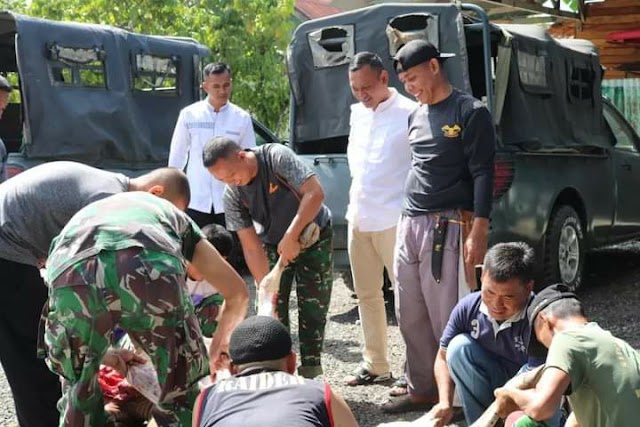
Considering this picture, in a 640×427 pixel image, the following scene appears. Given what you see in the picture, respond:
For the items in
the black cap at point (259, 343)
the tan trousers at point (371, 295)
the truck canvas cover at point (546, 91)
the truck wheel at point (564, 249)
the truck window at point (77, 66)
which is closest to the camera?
the black cap at point (259, 343)

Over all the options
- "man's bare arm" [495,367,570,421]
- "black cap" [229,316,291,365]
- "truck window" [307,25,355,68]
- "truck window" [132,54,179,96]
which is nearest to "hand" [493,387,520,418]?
"man's bare arm" [495,367,570,421]

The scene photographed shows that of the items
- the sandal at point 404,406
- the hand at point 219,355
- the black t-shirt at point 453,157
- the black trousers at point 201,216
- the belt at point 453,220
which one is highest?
the black t-shirt at point 453,157

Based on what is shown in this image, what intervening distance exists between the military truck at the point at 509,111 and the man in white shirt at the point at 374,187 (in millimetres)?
1351

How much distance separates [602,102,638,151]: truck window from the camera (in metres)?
8.77

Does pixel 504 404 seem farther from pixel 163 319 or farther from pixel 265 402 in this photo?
pixel 163 319

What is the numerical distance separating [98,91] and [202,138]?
5.83 feet

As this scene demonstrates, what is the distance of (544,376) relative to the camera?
301 centimetres

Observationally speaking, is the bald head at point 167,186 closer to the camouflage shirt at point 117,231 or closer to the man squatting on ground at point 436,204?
the camouflage shirt at point 117,231

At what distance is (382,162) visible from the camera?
5113mm

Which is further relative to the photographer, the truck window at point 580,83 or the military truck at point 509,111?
the truck window at point 580,83

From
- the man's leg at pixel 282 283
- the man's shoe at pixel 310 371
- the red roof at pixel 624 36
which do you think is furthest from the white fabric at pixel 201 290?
the red roof at pixel 624 36

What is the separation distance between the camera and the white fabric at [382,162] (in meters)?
5.06

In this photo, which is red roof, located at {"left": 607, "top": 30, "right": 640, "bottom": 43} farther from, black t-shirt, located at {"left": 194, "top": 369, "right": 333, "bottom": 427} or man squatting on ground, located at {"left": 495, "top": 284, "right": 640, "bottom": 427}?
black t-shirt, located at {"left": 194, "top": 369, "right": 333, "bottom": 427}

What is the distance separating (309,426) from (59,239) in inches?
47.8
